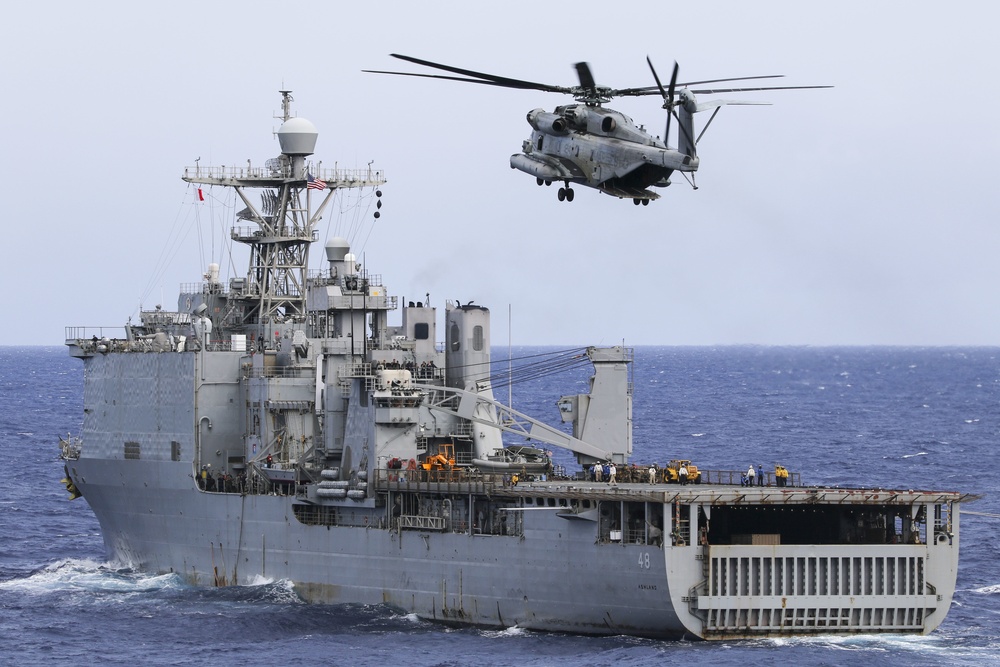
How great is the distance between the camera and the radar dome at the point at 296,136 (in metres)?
53.9

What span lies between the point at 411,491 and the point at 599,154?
13.9 metres

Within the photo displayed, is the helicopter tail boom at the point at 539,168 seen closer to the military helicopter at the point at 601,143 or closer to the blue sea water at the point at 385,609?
the military helicopter at the point at 601,143

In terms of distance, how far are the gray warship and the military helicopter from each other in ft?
28.1

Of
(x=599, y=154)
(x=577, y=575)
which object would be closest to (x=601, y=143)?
(x=599, y=154)

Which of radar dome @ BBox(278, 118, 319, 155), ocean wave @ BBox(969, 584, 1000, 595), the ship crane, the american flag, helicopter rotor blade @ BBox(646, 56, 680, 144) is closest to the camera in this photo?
helicopter rotor blade @ BBox(646, 56, 680, 144)

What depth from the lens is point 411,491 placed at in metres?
44.8

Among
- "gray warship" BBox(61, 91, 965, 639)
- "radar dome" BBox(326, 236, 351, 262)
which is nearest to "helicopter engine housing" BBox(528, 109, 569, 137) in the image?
"gray warship" BBox(61, 91, 965, 639)

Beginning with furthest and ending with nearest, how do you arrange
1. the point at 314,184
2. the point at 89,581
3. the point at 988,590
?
the point at 314,184, the point at 89,581, the point at 988,590

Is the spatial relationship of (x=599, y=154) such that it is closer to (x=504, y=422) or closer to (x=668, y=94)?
Result: (x=668, y=94)

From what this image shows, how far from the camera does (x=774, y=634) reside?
39656 millimetres

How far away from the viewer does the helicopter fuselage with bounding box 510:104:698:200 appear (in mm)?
33250

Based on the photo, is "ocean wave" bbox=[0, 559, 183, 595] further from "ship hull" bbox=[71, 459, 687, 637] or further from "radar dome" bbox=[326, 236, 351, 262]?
"radar dome" bbox=[326, 236, 351, 262]

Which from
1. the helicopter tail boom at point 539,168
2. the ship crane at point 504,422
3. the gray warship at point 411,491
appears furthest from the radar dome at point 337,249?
the helicopter tail boom at point 539,168

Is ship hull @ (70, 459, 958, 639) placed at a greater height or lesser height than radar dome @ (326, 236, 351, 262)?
lesser
